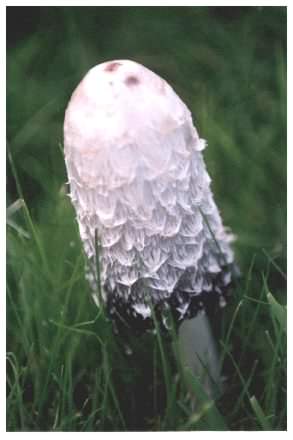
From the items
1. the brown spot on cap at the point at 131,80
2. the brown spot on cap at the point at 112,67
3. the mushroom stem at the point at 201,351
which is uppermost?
the brown spot on cap at the point at 112,67

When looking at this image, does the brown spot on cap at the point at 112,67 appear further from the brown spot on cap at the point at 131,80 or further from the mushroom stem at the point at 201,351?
the mushroom stem at the point at 201,351

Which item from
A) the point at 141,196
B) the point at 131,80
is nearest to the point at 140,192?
the point at 141,196

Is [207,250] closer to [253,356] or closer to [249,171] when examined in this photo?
[253,356]

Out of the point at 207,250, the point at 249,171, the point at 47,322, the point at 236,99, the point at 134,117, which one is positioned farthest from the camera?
the point at 236,99

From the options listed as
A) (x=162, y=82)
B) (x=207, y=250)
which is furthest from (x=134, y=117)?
(x=207, y=250)

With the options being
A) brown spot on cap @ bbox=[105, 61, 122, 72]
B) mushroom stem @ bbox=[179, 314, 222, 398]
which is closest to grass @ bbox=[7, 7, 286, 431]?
mushroom stem @ bbox=[179, 314, 222, 398]

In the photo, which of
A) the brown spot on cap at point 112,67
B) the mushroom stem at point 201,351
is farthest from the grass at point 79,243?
the brown spot on cap at point 112,67

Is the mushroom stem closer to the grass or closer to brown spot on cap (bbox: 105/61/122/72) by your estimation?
the grass
